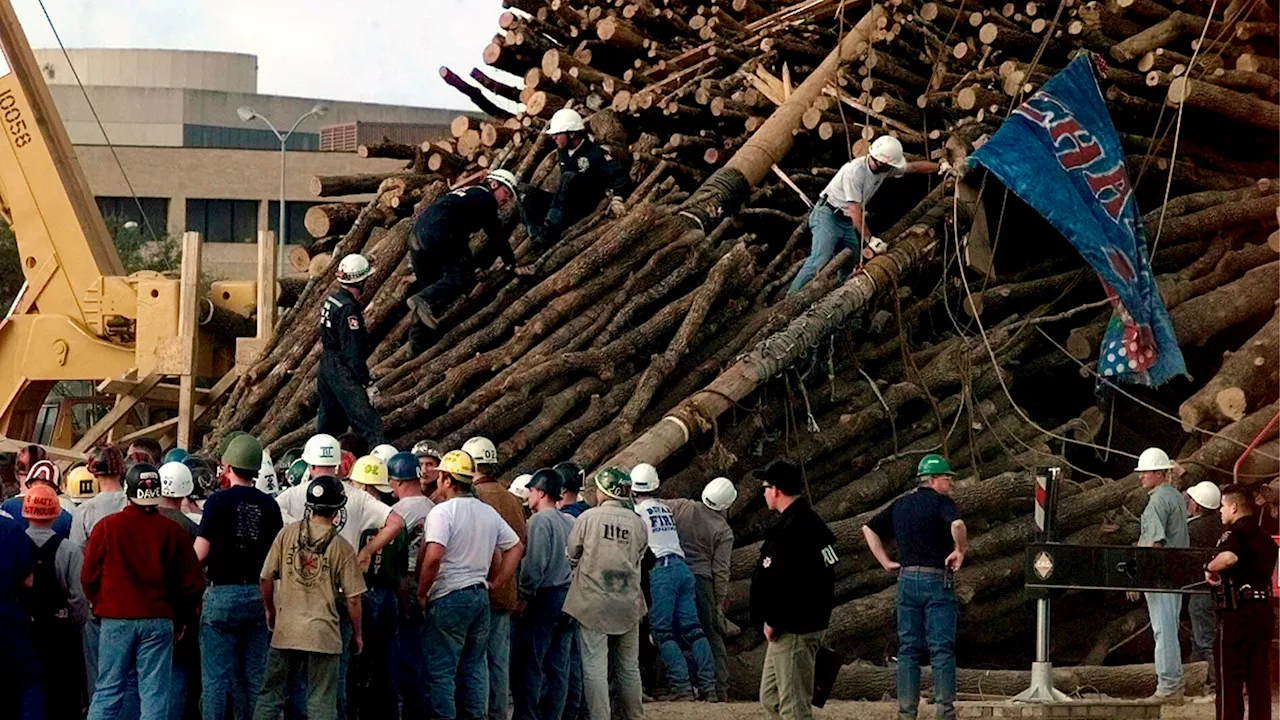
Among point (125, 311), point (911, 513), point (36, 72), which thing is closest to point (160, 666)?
point (911, 513)

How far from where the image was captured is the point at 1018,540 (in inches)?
687

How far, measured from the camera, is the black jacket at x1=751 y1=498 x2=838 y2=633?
40.1 feet

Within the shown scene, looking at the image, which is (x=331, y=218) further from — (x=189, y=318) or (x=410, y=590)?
(x=410, y=590)

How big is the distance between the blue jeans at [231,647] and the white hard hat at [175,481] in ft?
2.07

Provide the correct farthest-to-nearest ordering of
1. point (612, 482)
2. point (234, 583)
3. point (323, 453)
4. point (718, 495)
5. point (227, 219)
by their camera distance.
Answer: point (227, 219) < point (718, 495) < point (612, 482) < point (323, 453) < point (234, 583)

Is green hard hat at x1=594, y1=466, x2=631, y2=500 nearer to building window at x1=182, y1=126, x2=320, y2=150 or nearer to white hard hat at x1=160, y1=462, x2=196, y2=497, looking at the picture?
white hard hat at x1=160, y1=462, x2=196, y2=497

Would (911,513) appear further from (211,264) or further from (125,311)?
(211,264)

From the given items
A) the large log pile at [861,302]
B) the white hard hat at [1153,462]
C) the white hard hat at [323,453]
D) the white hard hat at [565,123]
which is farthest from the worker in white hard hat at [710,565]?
the white hard hat at [565,123]

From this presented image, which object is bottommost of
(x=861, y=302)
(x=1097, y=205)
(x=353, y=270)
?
(x=861, y=302)

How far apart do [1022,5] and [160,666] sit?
12.3 meters

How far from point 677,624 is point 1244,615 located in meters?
4.30

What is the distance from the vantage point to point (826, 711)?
15156 millimetres

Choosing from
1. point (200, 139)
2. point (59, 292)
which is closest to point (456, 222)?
point (59, 292)

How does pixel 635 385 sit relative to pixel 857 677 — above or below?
above
